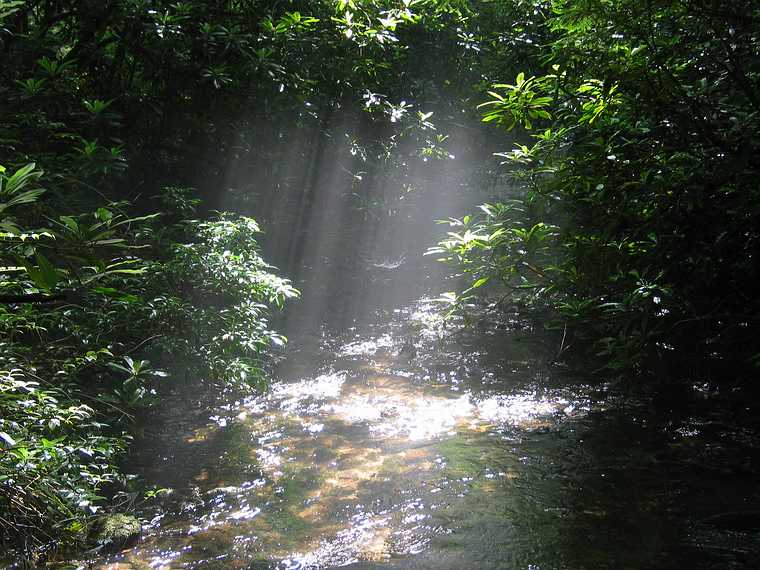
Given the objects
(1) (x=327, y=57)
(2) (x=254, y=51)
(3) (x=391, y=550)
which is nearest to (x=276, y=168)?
(1) (x=327, y=57)

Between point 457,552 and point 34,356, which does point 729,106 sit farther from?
point 34,356

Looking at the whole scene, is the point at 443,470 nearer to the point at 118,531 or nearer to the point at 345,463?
the point at 345,463

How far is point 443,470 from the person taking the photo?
12.9ft

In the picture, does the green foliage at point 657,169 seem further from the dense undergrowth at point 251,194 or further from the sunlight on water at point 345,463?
the sunlight on water at point 345,463

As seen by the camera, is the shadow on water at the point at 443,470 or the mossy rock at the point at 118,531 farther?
the mossy rock at the point at 118,531

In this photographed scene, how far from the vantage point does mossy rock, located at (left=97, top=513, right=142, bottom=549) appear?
307cm

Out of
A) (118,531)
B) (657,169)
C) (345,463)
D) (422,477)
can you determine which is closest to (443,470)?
(422,477)

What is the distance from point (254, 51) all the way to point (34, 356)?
11.7ft

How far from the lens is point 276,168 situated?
27.1 ft

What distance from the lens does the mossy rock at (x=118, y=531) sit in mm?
3074

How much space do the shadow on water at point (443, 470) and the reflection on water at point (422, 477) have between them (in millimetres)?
13

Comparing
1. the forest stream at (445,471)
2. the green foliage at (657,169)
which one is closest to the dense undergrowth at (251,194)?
the green foliage at (657,169)

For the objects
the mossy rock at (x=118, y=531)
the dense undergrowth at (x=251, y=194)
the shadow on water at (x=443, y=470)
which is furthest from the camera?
the mossy rock at (x=118, y=531)

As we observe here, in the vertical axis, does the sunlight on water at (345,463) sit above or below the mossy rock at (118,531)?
above
